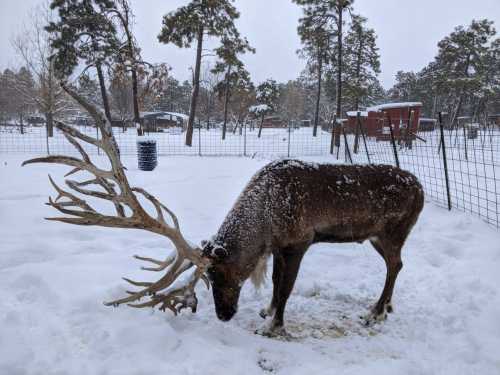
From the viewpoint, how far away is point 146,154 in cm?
1086

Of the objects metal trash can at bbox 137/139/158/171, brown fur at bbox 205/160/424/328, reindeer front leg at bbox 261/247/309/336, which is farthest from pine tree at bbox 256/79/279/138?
reindeer front leg at bbox 261/247/309/336

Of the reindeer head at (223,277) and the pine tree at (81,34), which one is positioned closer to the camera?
the reindeer head at (223,277)

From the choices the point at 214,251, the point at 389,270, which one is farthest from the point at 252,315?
the point at 389,270

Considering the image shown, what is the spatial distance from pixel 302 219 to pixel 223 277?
2.69 feet

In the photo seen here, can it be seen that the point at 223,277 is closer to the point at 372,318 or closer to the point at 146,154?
the point at 372,318

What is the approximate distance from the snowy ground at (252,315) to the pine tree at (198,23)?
15.1m

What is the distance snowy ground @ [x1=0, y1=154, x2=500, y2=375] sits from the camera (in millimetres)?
2346

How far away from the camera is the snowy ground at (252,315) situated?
235 cm

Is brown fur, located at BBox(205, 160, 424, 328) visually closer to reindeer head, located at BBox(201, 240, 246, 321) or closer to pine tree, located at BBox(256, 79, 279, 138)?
reindeer head, located at BBox(201, 240, 246, 321)

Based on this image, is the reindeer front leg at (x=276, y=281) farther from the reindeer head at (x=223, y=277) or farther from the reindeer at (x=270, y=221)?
the reindeer head at (x=223, y=277)

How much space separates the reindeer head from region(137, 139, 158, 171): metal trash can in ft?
28.5

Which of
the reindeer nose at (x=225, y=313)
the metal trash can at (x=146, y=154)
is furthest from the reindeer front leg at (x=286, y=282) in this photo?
the metal trash can at (x=146, y=154)

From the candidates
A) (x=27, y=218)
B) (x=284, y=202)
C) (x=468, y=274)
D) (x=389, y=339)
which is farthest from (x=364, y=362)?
(x=27, y=218)

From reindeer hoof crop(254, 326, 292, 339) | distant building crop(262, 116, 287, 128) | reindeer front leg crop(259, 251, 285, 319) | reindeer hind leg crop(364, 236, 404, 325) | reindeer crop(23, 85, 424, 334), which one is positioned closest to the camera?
reindeer crop(23, 85, 424, 334)
